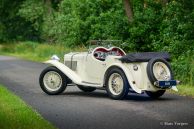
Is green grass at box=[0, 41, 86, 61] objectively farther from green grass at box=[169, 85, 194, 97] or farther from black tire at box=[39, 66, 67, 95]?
black tire at box=[39, 66, 67, 95]

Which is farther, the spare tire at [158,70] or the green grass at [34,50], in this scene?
the green grass at [34,50]

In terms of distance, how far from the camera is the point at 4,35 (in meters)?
63.8

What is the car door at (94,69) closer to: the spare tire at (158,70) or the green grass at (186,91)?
the spare tire at (158,70)

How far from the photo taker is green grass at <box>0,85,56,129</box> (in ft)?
32.9

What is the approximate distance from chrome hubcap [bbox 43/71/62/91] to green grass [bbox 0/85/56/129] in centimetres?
177

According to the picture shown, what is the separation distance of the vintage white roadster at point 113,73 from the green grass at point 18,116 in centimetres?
186

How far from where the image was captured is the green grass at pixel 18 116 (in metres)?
10.0

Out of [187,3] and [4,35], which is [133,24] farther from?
[4,35]

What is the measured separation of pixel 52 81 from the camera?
15.4 metres

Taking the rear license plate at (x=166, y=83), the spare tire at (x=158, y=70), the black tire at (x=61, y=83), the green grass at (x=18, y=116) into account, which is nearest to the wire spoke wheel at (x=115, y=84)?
the spare tire at (x=158, y=70)

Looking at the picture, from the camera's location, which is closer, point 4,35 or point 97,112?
point 97,112

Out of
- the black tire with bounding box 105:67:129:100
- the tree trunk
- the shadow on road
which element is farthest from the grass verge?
the tree trunk

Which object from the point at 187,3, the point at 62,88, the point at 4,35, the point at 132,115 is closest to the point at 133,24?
the point at 187,3

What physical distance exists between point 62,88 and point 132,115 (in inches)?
163
